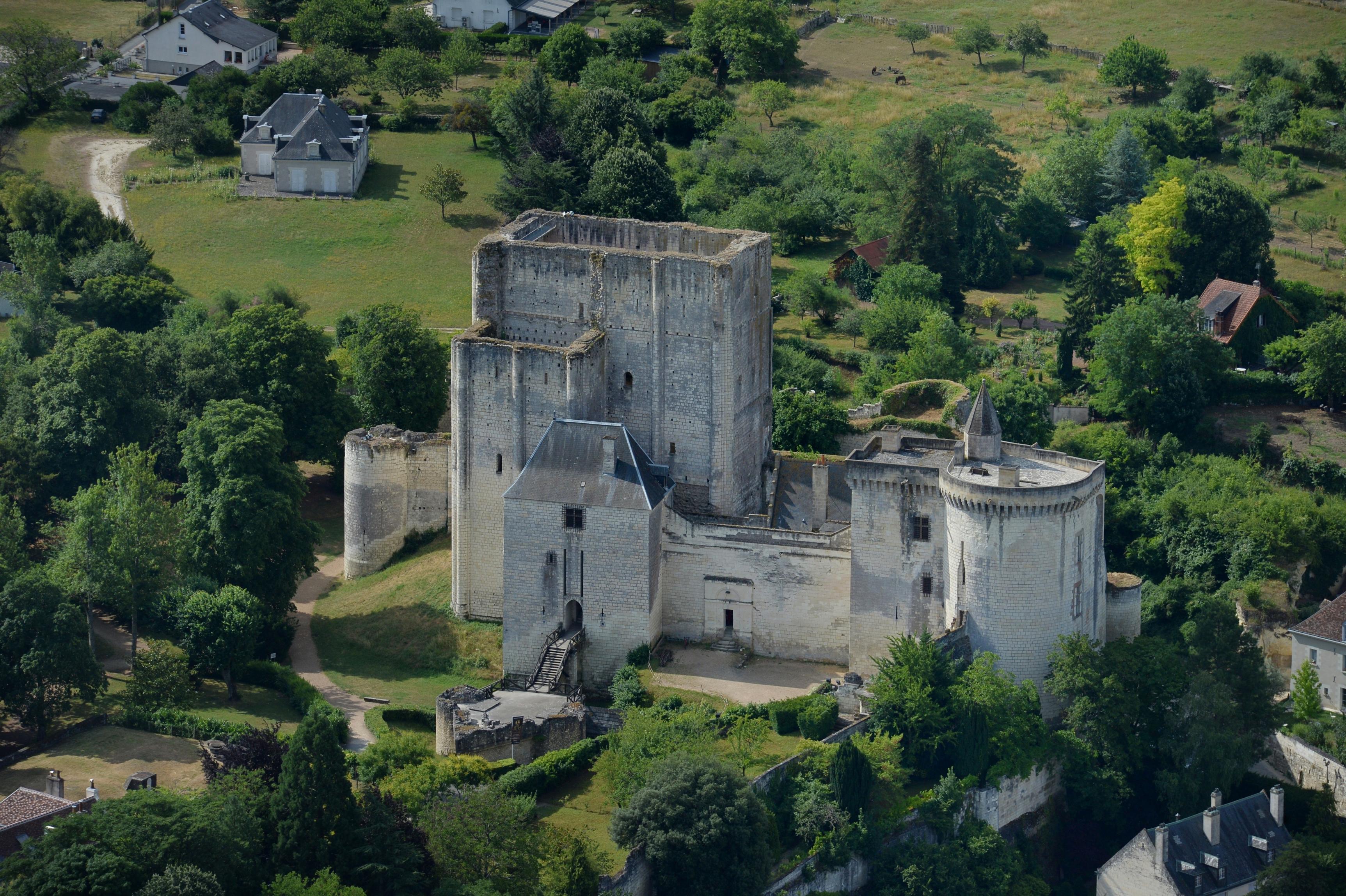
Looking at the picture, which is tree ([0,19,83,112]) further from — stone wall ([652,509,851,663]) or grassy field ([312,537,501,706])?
stone wall ([652,509,851,663])

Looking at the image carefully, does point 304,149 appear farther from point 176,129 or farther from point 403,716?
point 403,716

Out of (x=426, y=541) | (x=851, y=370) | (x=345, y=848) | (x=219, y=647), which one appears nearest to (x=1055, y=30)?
(x=851, y=370)

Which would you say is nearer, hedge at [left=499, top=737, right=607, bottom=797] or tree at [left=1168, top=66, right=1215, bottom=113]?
hedge at [left=499, top=737, right=607, bottom=797]

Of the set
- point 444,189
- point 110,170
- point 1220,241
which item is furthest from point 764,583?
point 110,170

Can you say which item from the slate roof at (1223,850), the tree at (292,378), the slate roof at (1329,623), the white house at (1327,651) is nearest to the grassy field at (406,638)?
the tree at (292,378)

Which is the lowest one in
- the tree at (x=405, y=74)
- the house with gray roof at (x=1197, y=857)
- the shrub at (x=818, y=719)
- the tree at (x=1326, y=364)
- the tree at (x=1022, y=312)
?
the house with gray roof at (x=1197, y=857)

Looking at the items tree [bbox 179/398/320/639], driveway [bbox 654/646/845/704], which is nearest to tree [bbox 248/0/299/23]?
tree [bbox 179/398/320/639]

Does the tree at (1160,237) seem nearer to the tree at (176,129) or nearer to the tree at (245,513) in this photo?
the tree at (245,513)
